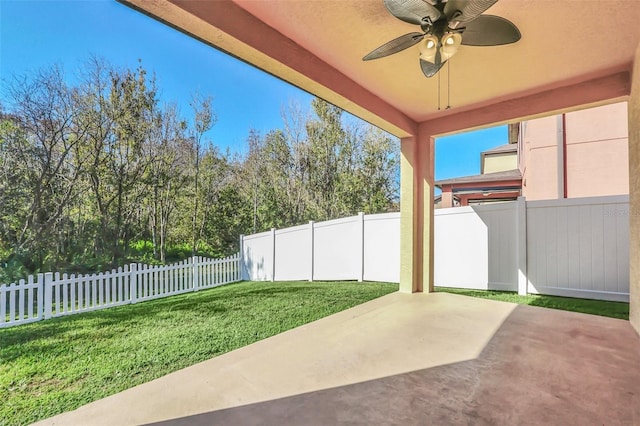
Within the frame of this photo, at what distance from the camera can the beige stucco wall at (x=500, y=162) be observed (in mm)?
11891

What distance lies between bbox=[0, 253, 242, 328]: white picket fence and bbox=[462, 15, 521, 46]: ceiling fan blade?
5.44 meters

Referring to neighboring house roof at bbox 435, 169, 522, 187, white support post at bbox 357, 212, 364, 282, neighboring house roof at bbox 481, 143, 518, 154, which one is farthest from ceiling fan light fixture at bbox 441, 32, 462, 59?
neighboring house roof at bbox 481, 143, 518, 154

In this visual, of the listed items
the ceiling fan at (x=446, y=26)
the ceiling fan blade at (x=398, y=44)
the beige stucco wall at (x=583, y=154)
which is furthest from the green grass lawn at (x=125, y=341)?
the beige stucco wall at (x=583, y=154)

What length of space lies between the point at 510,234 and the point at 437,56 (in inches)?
152

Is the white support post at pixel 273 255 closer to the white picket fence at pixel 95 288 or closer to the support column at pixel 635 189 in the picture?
the white picket fence at pixel 95 288

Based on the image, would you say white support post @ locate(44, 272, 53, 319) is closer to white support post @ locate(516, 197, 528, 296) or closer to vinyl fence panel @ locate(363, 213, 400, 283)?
vinyl fence panel @ locate(363, 213, 400, 283)

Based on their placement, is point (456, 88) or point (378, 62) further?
point (456, 88)

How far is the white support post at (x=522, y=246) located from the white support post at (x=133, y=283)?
6.44 metres

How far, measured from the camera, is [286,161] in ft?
31.1

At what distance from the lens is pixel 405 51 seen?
103 inches

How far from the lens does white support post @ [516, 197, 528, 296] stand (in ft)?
15.3

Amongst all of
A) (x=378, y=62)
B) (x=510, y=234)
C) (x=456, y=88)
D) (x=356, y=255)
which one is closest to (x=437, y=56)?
(x=378, y=62)

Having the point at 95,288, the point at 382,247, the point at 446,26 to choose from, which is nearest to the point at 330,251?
the point at 382,247

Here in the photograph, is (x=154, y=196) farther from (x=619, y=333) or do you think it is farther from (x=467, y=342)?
(x=619, y=333)
